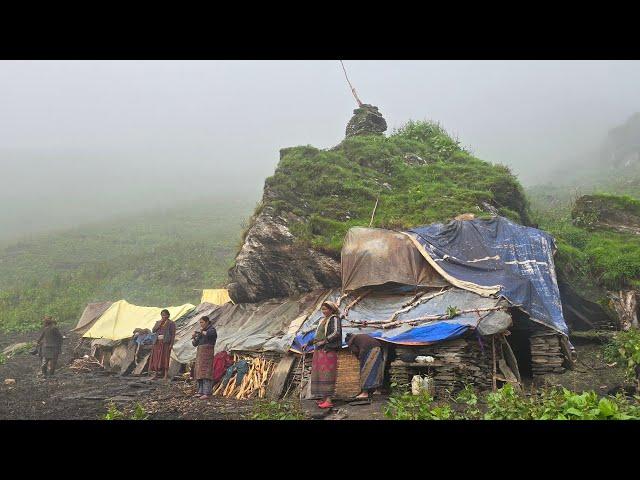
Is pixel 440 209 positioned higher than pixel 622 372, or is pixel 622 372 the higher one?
pixel 440 209

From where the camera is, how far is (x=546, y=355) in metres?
9.40

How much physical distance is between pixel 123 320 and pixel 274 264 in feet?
23.1

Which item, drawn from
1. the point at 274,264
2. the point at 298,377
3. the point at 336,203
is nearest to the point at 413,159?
the point at 336,203

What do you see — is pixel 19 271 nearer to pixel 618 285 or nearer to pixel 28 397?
pixel 28 397

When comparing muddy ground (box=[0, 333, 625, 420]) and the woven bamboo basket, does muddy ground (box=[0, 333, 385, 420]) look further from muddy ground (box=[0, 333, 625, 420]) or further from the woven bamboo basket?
the woven bamboo basket

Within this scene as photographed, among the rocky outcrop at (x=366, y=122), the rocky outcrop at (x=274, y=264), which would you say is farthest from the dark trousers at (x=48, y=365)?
the rocky outcrop at (x=366, y=122)

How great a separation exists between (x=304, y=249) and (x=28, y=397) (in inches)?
296

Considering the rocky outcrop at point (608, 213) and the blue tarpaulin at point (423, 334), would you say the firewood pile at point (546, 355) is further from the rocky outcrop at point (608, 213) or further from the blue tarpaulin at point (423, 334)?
the rocky outcrop at point (608, 213)

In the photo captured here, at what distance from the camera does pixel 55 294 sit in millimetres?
26031

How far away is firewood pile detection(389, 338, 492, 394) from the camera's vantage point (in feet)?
27.3

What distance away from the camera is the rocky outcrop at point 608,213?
1308 cm

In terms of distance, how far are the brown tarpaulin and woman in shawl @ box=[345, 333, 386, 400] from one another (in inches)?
92.0

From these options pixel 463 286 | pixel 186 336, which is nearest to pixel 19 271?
pixel 186 336

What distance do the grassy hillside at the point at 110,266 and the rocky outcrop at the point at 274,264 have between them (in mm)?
12026
